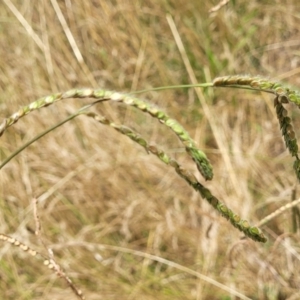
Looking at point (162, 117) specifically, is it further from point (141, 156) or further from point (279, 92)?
point (141, 156)

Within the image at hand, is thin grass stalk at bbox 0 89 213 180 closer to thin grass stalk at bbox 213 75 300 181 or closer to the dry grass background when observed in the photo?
thin grass stalk at bbox 213 75 300 181

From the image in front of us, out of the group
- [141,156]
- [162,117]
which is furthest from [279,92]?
[141,156]

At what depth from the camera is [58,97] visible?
1.61 feet

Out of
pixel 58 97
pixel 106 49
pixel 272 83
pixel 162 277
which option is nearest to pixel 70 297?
pixel 162 277

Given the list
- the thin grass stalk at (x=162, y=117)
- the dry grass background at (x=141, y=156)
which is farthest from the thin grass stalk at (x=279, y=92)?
the dry grass background at (x=141, y=156)

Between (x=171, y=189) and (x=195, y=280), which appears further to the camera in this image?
(x=171, y=189)

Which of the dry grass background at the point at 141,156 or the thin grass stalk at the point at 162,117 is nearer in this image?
the thin grass stalk at the point at 162,117

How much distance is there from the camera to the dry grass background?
1.25 meters

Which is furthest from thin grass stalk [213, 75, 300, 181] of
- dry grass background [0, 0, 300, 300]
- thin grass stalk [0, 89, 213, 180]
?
dry grass background [0, 0, 300, 300]

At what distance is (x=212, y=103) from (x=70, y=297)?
26.5 inches

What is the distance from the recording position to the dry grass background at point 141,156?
1254 mm

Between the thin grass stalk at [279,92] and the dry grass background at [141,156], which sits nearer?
the thin grass stalk at [279,92]

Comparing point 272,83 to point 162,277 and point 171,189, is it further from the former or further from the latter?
point 171,189

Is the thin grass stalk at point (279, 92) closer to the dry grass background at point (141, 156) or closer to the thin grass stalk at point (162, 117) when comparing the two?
the thin grass stalk at point (162, 117)
